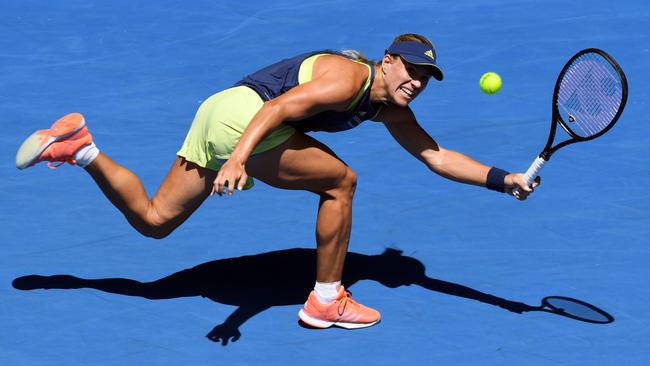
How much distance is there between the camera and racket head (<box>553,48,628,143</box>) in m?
5.93

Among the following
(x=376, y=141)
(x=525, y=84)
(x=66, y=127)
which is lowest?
(x=66, y=127)

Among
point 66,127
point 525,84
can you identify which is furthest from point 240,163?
point 525,84

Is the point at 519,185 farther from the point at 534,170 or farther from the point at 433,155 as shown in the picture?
the point at 433,155

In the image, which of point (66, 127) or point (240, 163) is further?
point (66, 127)

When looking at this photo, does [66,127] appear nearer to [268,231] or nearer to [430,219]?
[268,231]

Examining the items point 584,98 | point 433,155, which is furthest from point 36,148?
point 584,98

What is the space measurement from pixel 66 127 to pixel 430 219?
2.16 meters

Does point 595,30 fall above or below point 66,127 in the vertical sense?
above

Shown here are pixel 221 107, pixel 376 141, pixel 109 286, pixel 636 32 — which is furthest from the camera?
pixel 636 32

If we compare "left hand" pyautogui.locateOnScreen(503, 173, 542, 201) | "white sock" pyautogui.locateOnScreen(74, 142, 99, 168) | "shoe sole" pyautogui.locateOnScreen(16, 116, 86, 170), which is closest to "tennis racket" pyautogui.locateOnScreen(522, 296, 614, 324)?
"left hand" pyautogui.locateOnScreen(503, 173, 542, 201)

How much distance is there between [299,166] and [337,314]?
0.71 meters

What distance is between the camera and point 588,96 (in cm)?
607

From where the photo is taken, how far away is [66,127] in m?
5.91

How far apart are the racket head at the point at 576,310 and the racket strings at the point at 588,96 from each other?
79 cm
